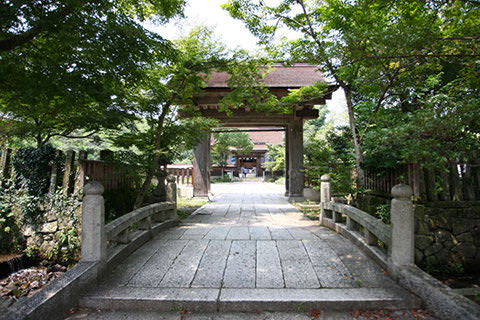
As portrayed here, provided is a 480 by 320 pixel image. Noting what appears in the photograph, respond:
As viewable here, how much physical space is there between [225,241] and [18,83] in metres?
3.68

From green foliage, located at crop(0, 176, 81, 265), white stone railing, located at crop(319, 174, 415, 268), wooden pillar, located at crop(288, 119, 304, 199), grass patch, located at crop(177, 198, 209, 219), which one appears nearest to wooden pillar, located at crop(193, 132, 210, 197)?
grass patch, located at crop(177, 198, 209, 219)

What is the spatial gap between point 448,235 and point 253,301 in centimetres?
416

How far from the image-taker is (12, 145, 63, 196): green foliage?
4910mm

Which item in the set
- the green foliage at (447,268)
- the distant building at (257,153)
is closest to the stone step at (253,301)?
the green foliage at (447,268)

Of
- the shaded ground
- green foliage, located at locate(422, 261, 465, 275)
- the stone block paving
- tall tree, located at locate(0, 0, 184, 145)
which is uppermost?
tall tree, located at locate(0, 0, 184, 145)

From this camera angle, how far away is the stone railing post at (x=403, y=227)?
2.62 m

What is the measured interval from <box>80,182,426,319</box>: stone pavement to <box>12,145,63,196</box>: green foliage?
283 centimetres

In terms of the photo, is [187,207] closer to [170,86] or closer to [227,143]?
[170,86]

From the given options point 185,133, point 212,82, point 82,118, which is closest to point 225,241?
point 185,133

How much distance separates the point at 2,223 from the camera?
4.94 metres

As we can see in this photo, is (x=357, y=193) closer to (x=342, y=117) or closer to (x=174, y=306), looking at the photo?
(x=174, y=306)

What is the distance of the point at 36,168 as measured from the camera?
4914 mm

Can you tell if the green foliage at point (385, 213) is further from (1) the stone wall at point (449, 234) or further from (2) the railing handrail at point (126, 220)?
(2) the railing handrail at point (126, 220)

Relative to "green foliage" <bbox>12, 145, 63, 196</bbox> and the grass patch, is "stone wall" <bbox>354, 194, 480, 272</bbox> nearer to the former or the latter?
the grass patch
